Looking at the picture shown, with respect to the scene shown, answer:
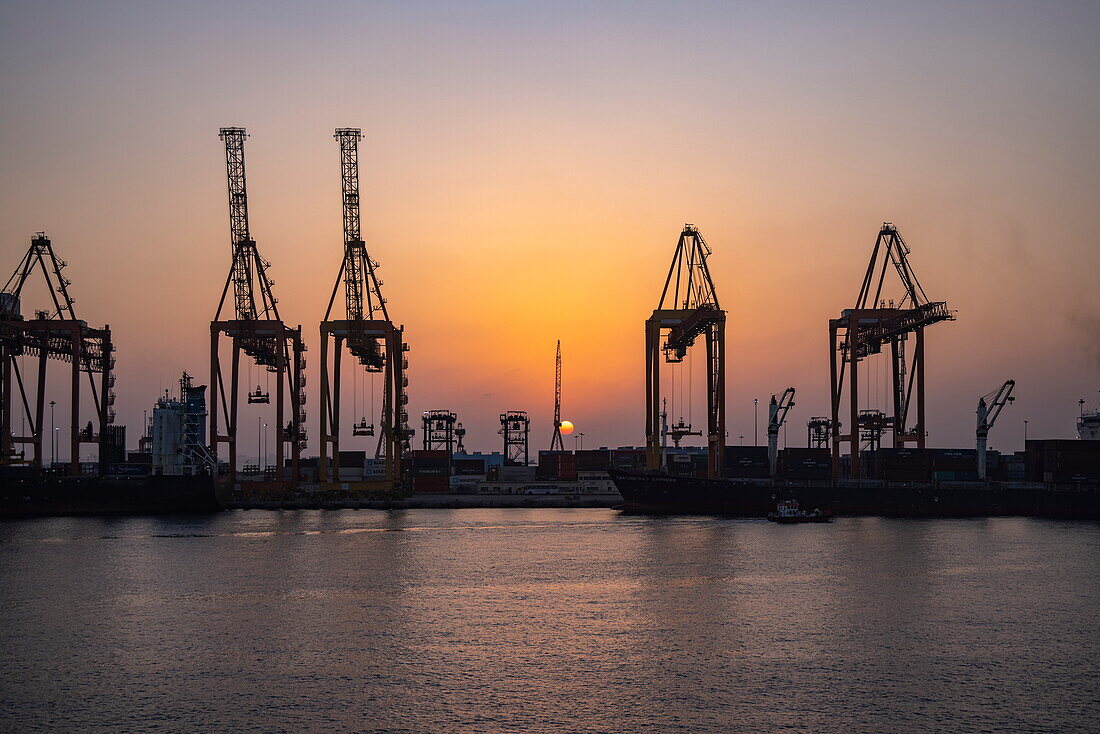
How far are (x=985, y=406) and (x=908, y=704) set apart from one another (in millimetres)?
71745

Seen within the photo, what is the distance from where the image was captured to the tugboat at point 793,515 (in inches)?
3214

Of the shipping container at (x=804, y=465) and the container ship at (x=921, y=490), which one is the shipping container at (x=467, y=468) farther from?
the container ship at (x=921, y=490)

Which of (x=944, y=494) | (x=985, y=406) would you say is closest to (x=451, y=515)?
(x=944, y=494)

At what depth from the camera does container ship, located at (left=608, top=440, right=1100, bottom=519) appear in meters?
88.4

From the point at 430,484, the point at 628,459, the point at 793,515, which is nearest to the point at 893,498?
the point at 793,515

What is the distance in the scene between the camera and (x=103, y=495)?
3548 inches

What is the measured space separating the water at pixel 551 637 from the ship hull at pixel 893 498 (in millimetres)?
24873

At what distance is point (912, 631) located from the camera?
119 ft

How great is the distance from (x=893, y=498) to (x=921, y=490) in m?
2.74

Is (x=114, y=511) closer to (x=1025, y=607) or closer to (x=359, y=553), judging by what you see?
(x=359, y=553)

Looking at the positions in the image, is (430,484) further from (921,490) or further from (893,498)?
(921,490)

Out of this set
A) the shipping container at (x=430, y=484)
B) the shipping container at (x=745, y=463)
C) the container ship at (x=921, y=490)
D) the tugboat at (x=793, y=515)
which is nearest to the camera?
the tugboat at (x=793, y=515)

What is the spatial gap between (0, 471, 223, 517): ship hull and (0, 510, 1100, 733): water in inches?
1055

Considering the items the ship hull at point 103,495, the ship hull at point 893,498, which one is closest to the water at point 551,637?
the ship hull at point 893,498
